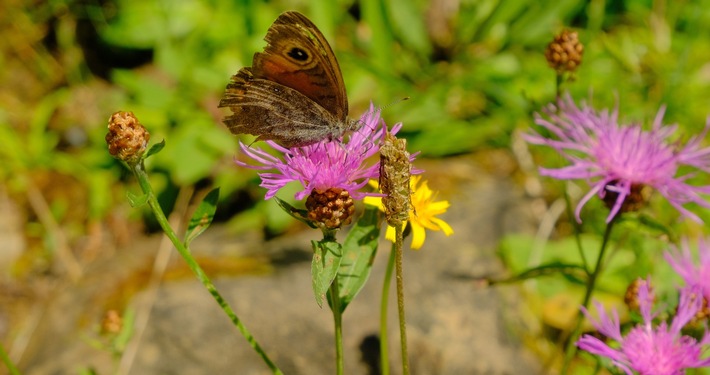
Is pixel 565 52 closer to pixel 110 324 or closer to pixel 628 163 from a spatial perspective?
pixel 628 163

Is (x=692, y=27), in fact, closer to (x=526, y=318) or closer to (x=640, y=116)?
(x=640, y=116)

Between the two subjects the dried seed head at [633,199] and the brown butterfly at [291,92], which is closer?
the brown butterfly at [291,92]

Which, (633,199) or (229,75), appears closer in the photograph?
(633,199)

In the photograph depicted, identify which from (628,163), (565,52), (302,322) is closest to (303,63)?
(565,52)

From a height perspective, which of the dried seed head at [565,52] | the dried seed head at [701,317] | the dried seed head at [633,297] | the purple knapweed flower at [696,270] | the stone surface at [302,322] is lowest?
the stone surface at [302,322]

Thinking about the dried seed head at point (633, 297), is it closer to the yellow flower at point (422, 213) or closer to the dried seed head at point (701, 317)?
the dried seed head at point (701, 317)

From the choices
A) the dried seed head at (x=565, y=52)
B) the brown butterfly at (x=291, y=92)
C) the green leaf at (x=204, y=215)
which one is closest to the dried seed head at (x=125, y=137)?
the green leaf at (x=204, y=215)

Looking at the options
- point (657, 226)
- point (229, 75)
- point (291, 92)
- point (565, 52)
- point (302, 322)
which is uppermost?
point (229, 75)
